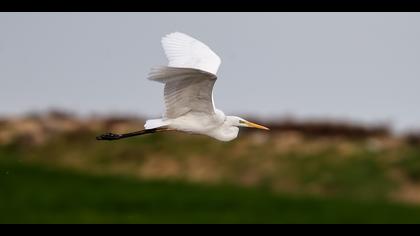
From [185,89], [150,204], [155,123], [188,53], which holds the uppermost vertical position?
[150,204]

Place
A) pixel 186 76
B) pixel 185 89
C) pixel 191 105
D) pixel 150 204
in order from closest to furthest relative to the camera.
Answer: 1. pixel 186 76
2. pixel 185 89
3. pixel 191 105
4. pixel 150 204

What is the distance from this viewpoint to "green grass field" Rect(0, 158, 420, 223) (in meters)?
22.4

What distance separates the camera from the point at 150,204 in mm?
24812

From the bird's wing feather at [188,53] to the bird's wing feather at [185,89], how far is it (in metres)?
0.68

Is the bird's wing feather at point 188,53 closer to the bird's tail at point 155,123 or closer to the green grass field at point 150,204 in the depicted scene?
the bird's tail at point 155,123

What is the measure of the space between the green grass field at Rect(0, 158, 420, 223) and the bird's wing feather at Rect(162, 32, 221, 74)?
13.2m

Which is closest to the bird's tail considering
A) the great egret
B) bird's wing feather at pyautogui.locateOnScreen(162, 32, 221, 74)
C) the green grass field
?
the great egret

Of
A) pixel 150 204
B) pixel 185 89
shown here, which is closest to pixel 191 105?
pixel 185 89

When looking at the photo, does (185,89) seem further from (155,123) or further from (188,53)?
(188,53)

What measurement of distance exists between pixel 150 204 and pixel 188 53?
1637 centimetres

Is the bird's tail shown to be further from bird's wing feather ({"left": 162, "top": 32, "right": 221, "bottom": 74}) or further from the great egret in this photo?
A: bird's wing feather ({"left": 162, "top": 32, "right": 221, "bottom": 74})
